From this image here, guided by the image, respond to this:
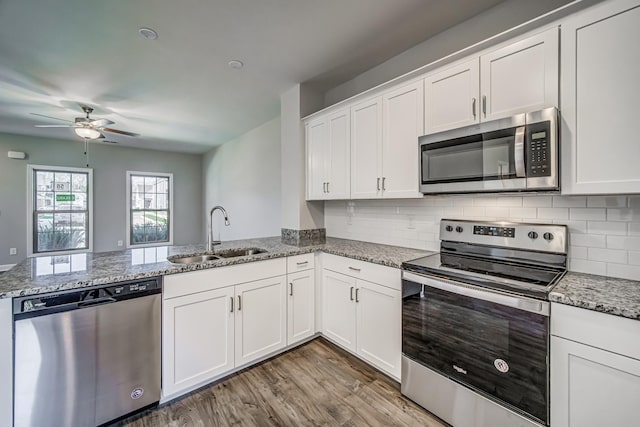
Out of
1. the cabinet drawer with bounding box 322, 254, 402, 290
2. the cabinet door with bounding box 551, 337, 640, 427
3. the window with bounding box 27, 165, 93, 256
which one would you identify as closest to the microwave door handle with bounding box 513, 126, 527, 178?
the cabinet door with bounding box 551, 337, 640, 427

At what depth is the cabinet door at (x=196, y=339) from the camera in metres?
1.81

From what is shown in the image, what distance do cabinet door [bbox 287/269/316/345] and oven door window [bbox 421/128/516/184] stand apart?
1389 mm

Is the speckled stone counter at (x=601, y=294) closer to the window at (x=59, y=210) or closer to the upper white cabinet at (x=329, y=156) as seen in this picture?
the upper white cabinet at (x=329, y=156)

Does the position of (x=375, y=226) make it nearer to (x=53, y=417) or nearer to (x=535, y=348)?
(x=535, y=348)

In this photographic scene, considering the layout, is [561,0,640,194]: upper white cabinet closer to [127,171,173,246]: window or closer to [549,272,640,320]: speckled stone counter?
[549,272,640,320]: speckled stone counter

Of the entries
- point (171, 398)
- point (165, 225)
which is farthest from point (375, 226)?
point (165, 225)

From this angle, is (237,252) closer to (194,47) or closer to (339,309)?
(339,309)

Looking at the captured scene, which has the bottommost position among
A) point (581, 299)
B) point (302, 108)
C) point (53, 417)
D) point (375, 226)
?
point (53, 417)

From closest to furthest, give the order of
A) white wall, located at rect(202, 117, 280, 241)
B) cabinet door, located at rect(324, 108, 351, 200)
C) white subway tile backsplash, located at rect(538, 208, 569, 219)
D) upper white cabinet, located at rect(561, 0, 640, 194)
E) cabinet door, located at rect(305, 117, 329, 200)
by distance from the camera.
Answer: upper white cabinet, located at rect(561, 0, 640, 194)
white subway tile backsplash, located at rect(538, 208, 569, 219)
cabinet door, located at rect(324, 108, 351, 200)
cabinet door, located at rect(305, 117, 329, 200)
white wall, located at rect(202, 117, 280, 241)

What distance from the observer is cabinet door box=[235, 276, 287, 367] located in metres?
2.14

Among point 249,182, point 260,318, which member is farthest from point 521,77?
point 249,182

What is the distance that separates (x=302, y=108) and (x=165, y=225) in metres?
5.77

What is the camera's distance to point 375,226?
9.06 feet

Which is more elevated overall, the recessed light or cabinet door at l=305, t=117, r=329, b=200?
the recessed light
